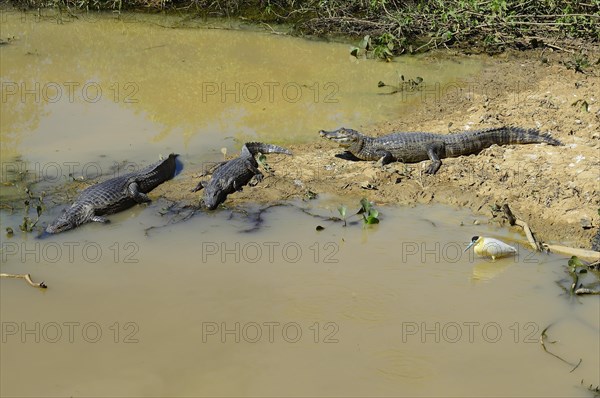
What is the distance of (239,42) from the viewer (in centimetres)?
1229

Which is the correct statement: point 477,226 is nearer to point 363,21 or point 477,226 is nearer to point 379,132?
point 379,132

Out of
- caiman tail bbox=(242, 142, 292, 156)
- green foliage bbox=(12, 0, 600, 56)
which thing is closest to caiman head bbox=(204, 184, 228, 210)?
caiman tail bbox=(242, 142, 292, 156)

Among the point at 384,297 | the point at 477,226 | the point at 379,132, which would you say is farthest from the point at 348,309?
the point at 379,132

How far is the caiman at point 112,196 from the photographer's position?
7.03m


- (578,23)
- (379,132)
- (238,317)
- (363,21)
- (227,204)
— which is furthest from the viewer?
(363,21)

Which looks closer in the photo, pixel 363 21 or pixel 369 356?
pixel 369 356

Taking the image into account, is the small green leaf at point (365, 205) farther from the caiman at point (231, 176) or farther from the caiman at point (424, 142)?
the caiman at point (231, 176)

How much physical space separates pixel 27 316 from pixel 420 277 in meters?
3.03

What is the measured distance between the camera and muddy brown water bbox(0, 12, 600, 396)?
4.98 m

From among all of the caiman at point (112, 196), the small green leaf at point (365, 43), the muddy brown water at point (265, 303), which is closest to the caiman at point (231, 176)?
the muddy brown water at point (265, 303)

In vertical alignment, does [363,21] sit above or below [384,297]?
above

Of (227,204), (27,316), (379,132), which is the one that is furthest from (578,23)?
(27,316)

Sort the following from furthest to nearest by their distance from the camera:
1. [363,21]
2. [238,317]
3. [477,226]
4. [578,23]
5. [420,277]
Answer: [363,21] < [578,23] < [477,226] < [420,277] < [238,317]

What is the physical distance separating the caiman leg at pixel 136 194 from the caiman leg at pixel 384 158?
2.42m
